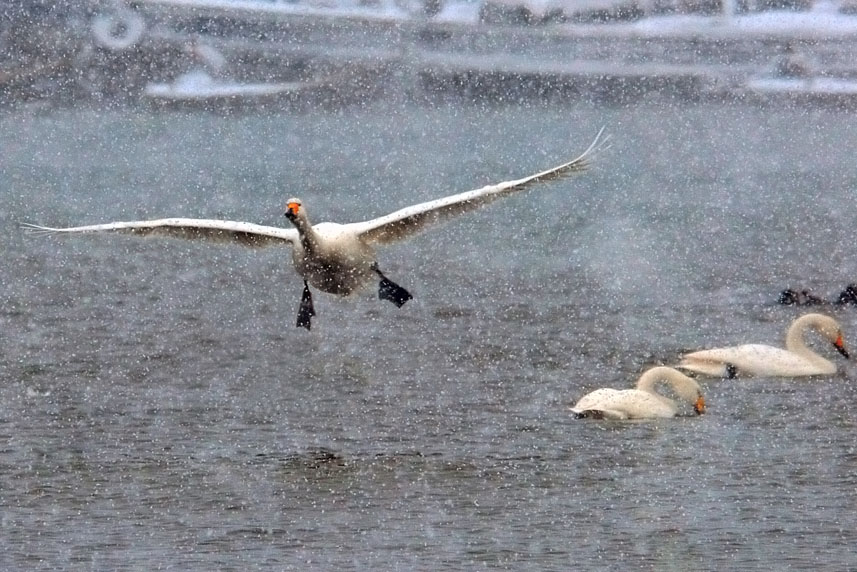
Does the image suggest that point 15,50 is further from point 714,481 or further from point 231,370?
point 714,481

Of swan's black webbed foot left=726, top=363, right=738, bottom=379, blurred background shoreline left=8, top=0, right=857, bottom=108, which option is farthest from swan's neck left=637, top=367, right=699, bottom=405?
blurred background shoreline left=8, top=0, right=857, bottom=108

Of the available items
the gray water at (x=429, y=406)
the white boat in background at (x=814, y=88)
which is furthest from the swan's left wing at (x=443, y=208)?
the white boat in background at (x=814, y=88)

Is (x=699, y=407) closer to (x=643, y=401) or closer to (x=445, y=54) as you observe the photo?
(x=643, y=401)

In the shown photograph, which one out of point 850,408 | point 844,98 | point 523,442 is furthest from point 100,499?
point 844,98

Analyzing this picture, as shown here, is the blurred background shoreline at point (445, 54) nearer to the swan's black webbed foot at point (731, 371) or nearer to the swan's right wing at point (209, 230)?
the swan's black webbed foot at point (731, 371)

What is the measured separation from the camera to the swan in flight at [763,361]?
14.2 meters

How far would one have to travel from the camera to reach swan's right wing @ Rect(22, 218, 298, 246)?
1288cm

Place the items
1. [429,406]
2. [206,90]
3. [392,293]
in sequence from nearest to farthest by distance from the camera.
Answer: [392,293] < [429,406] < [206,90]

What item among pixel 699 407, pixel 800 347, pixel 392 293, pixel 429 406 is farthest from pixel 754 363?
pixel 392 293

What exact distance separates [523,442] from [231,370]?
3.43 metres

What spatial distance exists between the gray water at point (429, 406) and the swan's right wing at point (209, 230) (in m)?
1.16

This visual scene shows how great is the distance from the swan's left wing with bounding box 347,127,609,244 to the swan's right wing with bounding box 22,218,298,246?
51cm

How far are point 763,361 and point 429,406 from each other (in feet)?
7.61

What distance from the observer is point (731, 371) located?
14.3 meters
